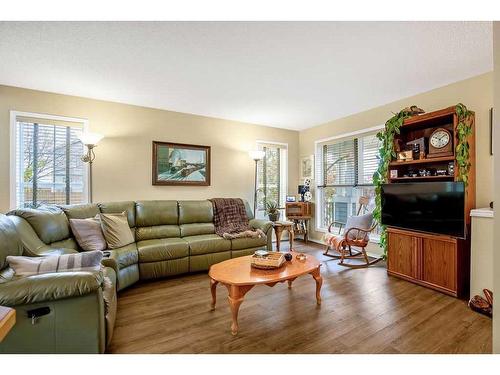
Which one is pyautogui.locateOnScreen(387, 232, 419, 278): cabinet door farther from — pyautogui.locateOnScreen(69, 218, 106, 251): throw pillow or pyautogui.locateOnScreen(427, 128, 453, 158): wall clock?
pyautogui.locateOnScreen(69, 218, 106, 251): throw pillow

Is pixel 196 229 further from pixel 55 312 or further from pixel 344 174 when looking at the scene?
pixel 344 174

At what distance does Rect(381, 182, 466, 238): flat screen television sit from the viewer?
2.49 m

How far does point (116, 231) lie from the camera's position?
114 inches

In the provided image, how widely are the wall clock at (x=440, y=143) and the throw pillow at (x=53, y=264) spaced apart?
3635 mm

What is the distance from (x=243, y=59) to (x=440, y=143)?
250cm

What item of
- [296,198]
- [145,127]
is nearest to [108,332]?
[145,127]

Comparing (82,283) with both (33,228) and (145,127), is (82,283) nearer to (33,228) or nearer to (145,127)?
(33,228)

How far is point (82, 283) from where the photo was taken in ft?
4.57

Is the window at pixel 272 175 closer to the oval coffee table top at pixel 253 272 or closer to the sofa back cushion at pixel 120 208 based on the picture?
the sofa back cushion at pixel 120 208

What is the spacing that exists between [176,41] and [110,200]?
2.59m

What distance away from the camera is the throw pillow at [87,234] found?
2646 mm

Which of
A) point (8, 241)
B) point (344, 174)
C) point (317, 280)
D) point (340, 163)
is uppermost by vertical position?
point (340, 163)

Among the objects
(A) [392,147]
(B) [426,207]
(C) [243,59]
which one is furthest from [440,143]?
(C) [243,59]
